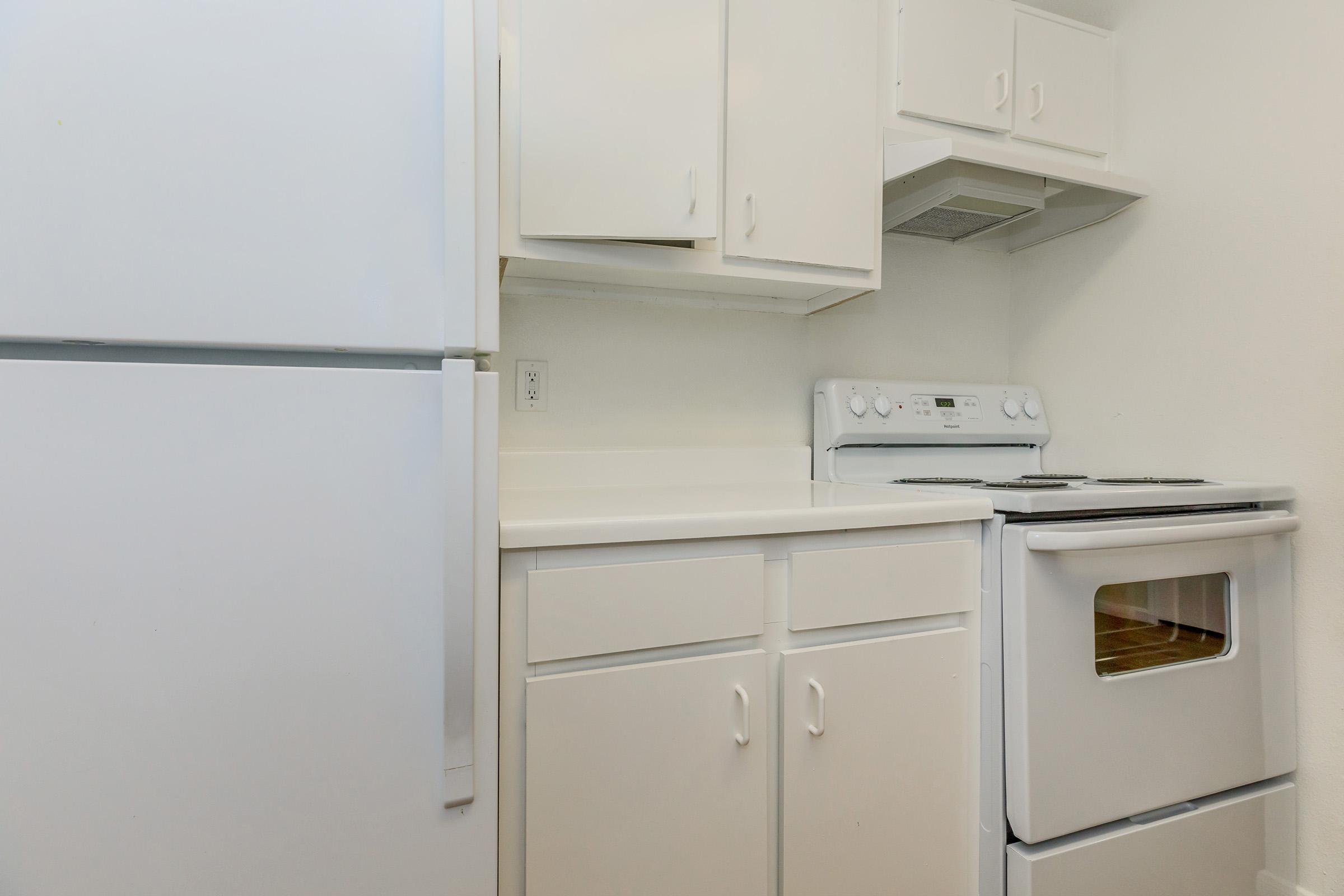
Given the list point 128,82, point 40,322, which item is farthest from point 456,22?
point 40,322

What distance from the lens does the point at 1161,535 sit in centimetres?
111

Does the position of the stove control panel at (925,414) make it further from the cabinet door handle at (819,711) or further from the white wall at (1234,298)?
the cabinet door handle at (819,711)

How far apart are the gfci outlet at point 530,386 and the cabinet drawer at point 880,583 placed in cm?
70

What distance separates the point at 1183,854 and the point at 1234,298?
1116 mm

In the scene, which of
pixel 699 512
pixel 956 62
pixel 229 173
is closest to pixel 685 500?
pixel 699 512

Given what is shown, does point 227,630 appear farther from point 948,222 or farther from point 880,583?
point 948,222

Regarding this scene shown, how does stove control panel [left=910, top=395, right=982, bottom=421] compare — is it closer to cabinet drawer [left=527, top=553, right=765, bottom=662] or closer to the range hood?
the range hood

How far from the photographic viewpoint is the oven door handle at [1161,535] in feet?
3.43

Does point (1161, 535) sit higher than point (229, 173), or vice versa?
point (229, 173)

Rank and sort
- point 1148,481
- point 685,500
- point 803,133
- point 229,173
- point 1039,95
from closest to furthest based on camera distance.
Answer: point 229,173
point 685,500
point 803,133
point 1148,481
point 1039,95

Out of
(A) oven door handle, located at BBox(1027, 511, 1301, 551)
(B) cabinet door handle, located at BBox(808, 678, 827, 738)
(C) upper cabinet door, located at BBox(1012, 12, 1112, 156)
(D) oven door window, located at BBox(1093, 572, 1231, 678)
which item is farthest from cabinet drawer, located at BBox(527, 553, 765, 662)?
(C) upper cabinet door, located at BBox(1012, 12, 1112, 156)

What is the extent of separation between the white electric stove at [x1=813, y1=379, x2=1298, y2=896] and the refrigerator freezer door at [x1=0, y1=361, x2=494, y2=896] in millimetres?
869

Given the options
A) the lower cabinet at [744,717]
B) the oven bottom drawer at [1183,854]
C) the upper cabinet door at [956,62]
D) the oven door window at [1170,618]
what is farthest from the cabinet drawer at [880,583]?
the upper cabinet door at [956,62]

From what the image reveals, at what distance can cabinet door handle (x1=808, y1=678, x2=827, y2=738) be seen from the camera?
100 centimetres
